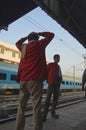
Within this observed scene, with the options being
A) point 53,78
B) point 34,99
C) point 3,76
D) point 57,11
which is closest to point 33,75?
point 34,99

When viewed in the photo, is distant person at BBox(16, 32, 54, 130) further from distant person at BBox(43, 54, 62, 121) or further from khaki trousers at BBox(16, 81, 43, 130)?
distant person at BBox(43, 54, 62, 121)

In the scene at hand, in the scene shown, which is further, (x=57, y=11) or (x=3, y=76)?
(x=3, y=76)

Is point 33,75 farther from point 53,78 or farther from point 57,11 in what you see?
point 57,11

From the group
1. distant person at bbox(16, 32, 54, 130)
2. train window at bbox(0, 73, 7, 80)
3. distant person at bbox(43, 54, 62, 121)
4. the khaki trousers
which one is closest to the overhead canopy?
distant person at bbox(43, 54, 62, 121)

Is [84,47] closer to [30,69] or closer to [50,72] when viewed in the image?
[50,72]

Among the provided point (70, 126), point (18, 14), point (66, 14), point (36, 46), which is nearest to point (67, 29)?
point (66, 14)

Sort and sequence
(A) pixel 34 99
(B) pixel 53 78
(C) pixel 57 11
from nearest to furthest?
(A) pixel 34 99
(B) pixel 53 78
(C) pixel 57 11

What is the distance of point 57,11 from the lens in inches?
419

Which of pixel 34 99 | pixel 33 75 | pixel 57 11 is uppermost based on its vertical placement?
pixel 57 11

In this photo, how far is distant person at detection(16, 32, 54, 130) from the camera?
501cm

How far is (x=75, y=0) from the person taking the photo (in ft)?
35.4

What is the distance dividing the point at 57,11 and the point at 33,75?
5962mm

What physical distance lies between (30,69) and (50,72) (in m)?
3.37

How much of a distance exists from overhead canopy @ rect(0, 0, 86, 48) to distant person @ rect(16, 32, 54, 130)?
363 centimetres
